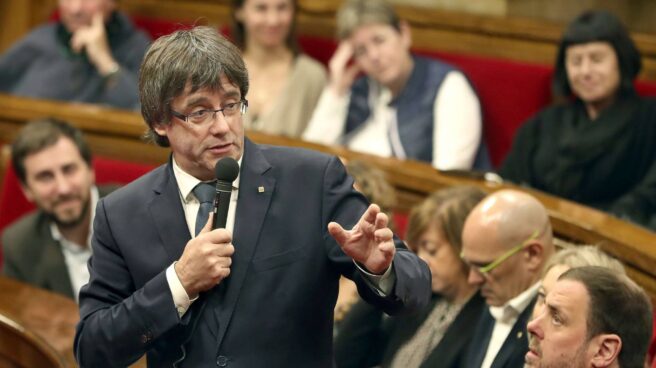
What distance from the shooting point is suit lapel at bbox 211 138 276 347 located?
1.58 m

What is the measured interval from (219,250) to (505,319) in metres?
0.86

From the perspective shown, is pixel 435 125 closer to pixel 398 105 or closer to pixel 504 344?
pixel 398 105

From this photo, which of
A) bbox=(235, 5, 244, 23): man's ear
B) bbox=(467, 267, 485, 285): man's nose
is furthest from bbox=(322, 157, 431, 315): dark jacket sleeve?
bbox=(235, 5, 244, 23): man's ear

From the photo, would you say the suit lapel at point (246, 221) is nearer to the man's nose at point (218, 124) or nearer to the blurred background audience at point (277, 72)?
the man's nose at point (218, 124)

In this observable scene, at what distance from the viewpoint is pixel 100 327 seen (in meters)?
1.58

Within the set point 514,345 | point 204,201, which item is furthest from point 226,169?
point 514,345

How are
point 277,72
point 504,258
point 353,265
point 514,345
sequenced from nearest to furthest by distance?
1. point 353,265
2. point 514,345
3. point 504,258
4. point 277,72

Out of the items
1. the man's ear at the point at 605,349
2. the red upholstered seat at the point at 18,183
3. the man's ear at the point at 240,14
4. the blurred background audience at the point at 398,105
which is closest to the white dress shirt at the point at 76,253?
the red upholstered seat at the point at 18,183

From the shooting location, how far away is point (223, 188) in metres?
1.50

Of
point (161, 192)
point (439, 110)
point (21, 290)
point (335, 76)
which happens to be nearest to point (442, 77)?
point (439, 110)

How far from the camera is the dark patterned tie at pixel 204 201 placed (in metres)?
1.62

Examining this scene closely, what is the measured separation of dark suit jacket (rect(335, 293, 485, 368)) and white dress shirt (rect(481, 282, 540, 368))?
0.25 ft

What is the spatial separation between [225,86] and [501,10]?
231 cm

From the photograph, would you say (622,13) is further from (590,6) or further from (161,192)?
(161,192)
